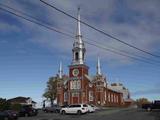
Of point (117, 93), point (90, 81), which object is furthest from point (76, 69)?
point (117, 93)

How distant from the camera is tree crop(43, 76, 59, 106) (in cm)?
11462

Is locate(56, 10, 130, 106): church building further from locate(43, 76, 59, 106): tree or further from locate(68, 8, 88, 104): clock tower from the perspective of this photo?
locate(43, 76, 59, 106): tree

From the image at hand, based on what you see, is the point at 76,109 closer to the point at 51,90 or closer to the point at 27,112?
the point at 27,112

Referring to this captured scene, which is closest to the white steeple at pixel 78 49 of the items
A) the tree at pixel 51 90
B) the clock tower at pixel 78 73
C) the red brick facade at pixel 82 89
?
the clock tower at pixel 78 73

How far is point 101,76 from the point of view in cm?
10262

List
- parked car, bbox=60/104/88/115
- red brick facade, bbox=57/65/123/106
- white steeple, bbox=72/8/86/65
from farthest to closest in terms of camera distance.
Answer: red brick facade, bbox=57/65/123/106
white steeple, bbox=72/8/86/65
parked car, bbox=60/104/88/115

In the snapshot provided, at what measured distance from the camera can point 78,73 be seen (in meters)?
101

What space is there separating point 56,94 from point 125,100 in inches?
1647

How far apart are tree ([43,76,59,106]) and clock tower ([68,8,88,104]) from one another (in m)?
12.4

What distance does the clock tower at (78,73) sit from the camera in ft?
325

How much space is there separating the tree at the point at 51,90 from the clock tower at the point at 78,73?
12418mm

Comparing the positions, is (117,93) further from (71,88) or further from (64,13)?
(64,13)

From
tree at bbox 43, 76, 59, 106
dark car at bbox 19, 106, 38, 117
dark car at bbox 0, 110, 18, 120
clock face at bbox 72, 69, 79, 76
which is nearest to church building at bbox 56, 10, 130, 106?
clock face at bbox 72, 69, 79, 76

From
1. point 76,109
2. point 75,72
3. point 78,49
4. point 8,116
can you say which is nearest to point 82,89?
point 75,72
